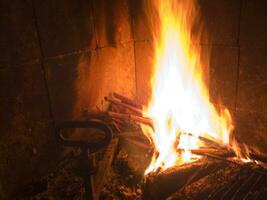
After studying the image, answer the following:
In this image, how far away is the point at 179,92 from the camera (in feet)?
19.3

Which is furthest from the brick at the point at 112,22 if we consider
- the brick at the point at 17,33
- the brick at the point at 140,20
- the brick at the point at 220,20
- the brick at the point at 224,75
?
the brick at the point at 224,75

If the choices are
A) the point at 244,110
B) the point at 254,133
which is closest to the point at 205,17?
the point at 244,110

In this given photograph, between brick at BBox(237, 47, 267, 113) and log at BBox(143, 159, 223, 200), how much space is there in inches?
63.7

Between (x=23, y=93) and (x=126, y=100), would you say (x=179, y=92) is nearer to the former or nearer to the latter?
(x=126, y=100)

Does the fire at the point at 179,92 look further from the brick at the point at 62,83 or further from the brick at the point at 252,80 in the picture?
the brick at the point at 62,83

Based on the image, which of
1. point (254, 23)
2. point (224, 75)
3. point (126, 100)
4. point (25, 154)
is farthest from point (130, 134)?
point (254, 23)

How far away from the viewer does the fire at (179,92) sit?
5176 millimetres

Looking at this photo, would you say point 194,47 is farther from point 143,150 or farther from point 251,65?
point 143,150

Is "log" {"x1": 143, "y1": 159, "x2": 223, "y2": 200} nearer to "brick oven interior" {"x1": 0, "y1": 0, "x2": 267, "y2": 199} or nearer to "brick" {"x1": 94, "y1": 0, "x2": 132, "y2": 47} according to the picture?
"brick oven interior" {"x1": 0, "y1": 0, "x2": 267, "y2": 199}

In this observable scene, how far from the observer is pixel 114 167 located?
4.88 m

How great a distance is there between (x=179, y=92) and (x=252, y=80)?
149 cm

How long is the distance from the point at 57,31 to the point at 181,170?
2.91 meters

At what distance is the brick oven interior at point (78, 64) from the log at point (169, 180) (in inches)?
66.1

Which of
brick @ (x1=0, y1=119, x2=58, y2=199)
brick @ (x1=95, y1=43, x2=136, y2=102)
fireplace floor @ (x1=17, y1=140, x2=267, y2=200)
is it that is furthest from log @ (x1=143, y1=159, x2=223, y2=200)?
brick @ (x1=95, y1=43, x2=136, y2=102)
